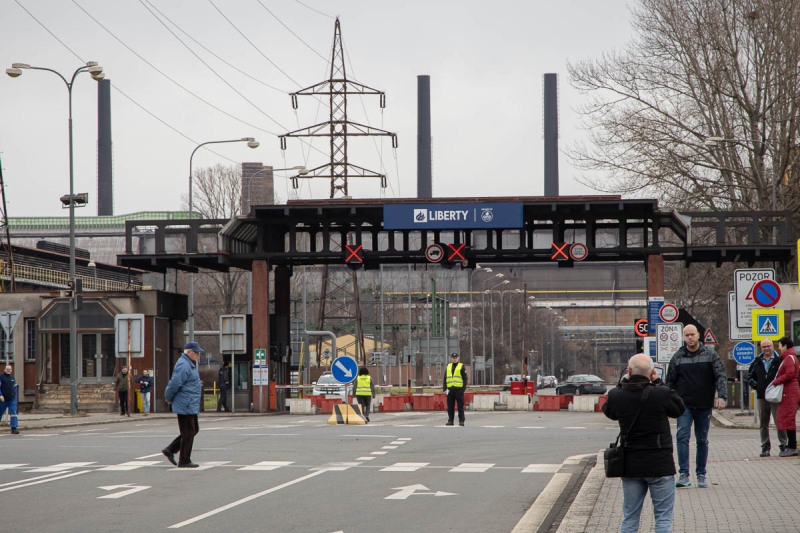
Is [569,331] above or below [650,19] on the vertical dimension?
below

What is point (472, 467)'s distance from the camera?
52.6 ft

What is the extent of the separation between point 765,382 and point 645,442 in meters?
10.2

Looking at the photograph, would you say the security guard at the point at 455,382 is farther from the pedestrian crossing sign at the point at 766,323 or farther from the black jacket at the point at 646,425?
the black jacket at the point at 646,425

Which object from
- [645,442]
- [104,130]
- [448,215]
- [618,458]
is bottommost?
[618,458]

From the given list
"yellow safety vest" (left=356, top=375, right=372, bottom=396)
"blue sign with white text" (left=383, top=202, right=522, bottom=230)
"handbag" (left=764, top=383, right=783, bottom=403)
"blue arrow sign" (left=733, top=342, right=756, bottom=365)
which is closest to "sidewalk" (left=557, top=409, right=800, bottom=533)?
"handbag" (left=764, top=383, right=783, bottom=403)

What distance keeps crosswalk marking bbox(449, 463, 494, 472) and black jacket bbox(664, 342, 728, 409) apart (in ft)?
12.9

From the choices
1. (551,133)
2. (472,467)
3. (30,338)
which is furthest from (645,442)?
(551,133)

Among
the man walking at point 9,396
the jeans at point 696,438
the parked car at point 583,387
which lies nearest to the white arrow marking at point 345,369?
the man walking at point 9,396

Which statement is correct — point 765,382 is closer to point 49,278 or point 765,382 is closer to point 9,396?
point 9,396

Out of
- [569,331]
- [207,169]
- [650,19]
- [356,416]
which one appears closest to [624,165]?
[650,19]

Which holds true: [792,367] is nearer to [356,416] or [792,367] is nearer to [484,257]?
[356,416]

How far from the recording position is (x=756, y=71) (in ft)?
129

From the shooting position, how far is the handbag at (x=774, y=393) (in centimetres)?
1625

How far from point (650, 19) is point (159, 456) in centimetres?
2955
